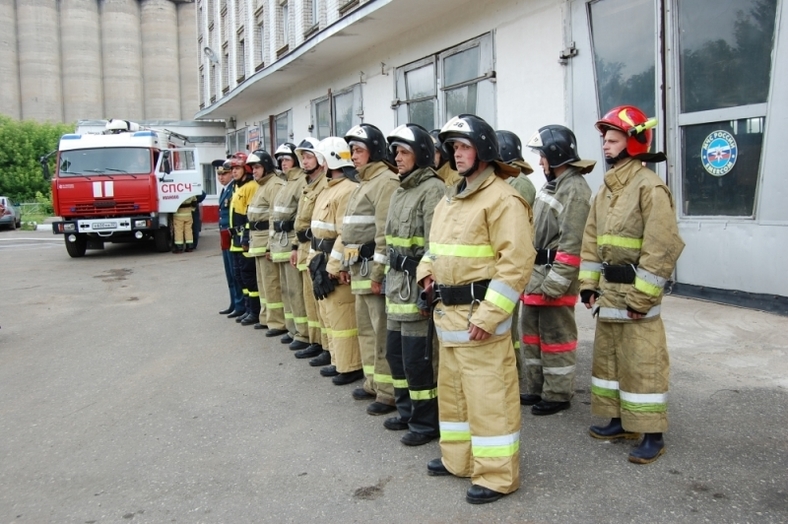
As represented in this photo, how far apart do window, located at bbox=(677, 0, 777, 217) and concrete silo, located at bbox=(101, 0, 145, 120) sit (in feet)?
155

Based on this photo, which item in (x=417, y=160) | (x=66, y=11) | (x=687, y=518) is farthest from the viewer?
(x=66, y=11)

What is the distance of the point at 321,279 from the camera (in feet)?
18.1

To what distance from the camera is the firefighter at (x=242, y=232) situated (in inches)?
325

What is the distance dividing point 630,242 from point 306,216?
3391 millimetres

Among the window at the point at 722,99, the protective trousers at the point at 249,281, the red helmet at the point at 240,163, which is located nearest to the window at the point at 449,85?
the window at the point at 722,99

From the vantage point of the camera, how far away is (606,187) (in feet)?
13.3

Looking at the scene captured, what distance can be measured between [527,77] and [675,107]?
2.84 metres

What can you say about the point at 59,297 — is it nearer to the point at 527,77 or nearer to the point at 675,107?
the point at 527,77

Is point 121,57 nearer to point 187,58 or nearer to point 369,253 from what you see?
point 187,58

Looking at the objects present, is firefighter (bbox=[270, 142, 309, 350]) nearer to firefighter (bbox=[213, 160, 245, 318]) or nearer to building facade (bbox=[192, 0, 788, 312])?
firefighter (bbox=[213, 160, 245, 318])

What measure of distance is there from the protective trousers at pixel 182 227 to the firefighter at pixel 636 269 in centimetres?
1472

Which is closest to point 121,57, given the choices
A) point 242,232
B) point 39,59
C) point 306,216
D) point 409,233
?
point 39,59

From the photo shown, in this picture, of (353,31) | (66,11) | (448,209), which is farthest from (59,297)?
(66,11)

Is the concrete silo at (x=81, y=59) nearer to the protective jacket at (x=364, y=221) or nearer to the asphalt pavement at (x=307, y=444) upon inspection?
the asphalt pavement at (x=307, y=444)
